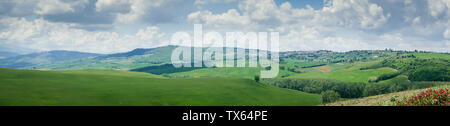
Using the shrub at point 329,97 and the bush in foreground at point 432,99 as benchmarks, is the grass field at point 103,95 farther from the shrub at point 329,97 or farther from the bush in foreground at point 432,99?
the bush in foreground at point 432,99

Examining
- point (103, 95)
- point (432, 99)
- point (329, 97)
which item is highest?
point (432, 99)

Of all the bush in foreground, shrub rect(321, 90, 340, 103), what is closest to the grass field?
shrub rect(321, 90, 340, 103)

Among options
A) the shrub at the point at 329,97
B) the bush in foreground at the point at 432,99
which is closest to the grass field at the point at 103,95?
the shrub at the point at 329,97

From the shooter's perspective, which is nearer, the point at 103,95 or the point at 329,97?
the point at 103,95

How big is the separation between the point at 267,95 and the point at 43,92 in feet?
241

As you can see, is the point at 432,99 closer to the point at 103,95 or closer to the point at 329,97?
the point at 103,95

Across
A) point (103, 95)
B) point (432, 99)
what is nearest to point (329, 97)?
point (432, 99)

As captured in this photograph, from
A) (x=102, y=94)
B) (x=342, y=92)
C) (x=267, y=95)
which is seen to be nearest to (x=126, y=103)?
(x=102, y=94)

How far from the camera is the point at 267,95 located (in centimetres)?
10638

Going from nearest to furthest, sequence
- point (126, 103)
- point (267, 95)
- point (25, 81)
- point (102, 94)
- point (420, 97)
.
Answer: point (420, 97), point (126, 103), point (102, 94), point (25, 81), point (267, 95)

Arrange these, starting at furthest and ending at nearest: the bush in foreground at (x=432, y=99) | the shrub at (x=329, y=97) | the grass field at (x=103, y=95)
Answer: the shrub at (x=329, y=97), the grass field at (x=103, y=95), the bush in foreground at (x=432, y=99)
